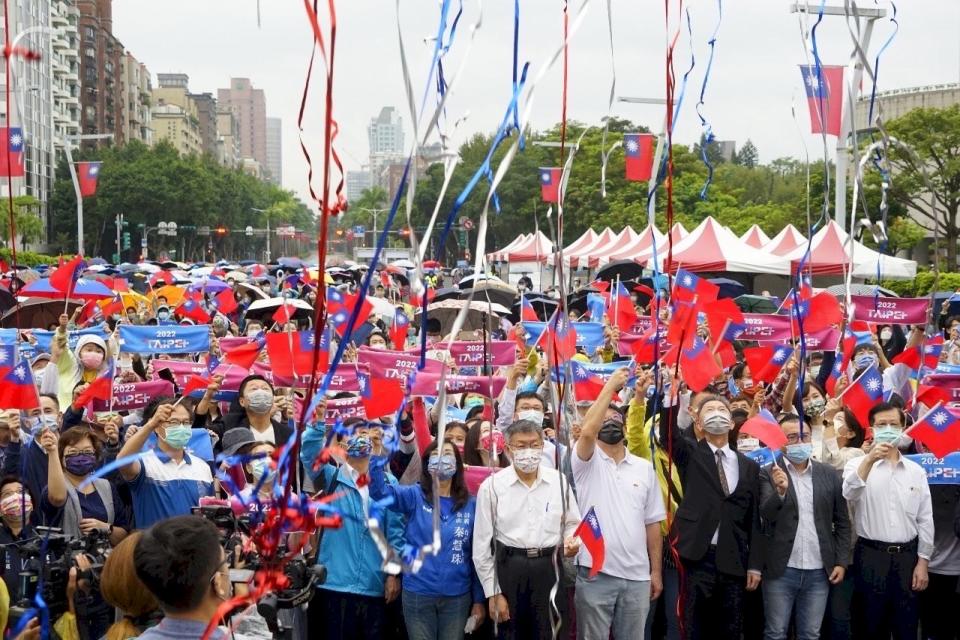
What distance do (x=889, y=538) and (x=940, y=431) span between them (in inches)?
29.2

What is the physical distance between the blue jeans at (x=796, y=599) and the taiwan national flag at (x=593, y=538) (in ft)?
3.82

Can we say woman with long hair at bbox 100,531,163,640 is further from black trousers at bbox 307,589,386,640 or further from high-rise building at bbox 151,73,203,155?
high-rise building at bbox 151,73,203,155

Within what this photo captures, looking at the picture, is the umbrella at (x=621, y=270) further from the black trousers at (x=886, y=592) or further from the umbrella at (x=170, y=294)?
the black trousers at (x=886, y=592)

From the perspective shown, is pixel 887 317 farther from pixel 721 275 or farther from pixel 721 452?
pixel 721 275

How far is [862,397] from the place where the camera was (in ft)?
26.9

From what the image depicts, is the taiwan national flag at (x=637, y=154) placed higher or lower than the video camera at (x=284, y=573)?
higher

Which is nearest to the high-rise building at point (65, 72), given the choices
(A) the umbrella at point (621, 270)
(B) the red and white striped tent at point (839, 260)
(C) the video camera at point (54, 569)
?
(A) the umbrella at point (621, 270)

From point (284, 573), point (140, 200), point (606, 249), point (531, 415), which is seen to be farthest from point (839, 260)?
Result: point (140, 200)

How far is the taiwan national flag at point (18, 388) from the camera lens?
7.29 m

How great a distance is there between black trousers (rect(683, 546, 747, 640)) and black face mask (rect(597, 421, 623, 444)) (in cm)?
79

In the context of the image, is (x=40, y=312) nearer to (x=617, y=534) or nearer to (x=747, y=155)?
(x=617, y=534)

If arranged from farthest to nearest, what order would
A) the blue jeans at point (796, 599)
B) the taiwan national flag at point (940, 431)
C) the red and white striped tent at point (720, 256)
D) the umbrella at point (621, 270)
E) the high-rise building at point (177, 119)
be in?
the high-rise building at point (177, 119) < the umbrella at point (621, 270) < the red and white striped tent at point (720, 256) < the taiwan national flag at point (940, 431) < the blue jeans at point (796, 599)

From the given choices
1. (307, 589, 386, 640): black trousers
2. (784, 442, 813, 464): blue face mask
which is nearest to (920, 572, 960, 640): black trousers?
(784, 442, 813, 464): blue face mask

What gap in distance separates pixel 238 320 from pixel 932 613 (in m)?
16.3
